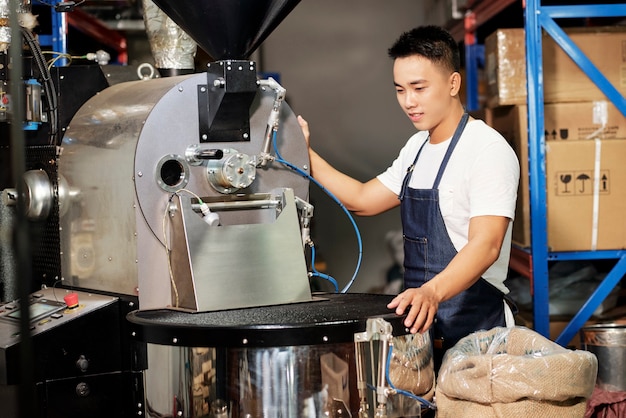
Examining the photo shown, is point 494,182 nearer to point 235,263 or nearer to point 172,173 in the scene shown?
point 235,263

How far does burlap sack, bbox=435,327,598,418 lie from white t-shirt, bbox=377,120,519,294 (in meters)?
0.53

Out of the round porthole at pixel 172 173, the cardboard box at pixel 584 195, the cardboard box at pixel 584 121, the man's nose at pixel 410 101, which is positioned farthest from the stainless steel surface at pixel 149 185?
the cardboard box at pixel 584 121

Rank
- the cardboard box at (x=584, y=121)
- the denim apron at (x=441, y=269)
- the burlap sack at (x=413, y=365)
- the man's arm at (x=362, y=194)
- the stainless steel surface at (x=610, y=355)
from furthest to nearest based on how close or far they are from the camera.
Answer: the cardboard box at (x=584, y=121) → the stainless steel surface at (x=610, y=355) → the man's arm at (x=362, y=194) → the denim apron at (x=441, y=269) → the burlap sack at (x=413, y=365)

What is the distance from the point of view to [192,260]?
1970mm

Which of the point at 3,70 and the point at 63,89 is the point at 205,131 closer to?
the point at 63,89

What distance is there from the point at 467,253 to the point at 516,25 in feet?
9.65

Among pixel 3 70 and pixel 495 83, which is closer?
pixel 3 70

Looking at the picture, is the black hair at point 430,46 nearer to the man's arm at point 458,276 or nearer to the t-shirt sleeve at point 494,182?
the t-shirt sleeve at point 494,182

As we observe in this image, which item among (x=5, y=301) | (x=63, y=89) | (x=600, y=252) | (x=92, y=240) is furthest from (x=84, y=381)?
(x=600, y=252)

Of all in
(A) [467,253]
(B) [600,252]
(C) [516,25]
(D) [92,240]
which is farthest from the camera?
(C) [516,25]

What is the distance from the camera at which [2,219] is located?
2.63 metres

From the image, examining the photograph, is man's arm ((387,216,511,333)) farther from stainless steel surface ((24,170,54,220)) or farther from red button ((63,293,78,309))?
stainless steel surface ((24,170,54,220))

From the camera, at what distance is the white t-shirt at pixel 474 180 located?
7.45 ft

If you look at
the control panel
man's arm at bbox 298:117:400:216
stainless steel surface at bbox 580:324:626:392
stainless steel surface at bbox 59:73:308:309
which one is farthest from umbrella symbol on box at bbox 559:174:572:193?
the control panel
